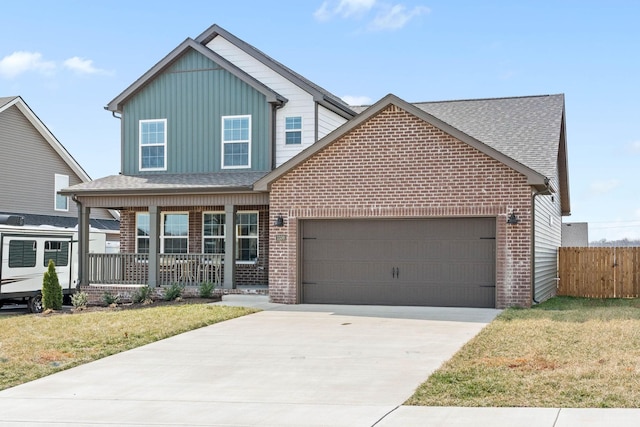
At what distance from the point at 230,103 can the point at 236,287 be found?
5.75 m

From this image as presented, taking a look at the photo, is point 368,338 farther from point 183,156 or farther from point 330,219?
point 183,156

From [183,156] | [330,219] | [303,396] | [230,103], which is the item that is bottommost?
[303,396]

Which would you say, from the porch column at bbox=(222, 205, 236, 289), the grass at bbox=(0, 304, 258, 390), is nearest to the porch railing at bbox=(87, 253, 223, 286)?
the porch column at bbox=(222, 205, 236, 289)

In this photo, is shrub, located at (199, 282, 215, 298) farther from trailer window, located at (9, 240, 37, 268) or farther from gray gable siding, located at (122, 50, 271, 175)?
trailer window, located at (9, 240, 37, 268)

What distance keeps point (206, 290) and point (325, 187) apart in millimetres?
4546

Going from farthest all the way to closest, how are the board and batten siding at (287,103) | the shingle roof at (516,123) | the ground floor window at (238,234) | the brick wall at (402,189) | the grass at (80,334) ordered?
the ground floor window at (238,234), the board and batten siding at (287,103), the shingle roof at (516,123), the brick wall at (402,189), the grass at (80,334)

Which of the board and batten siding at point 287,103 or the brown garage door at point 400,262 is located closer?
the brown garage door at point 400,262

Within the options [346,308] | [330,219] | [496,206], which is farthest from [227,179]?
[496,206]

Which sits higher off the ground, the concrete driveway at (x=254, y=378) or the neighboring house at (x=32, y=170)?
the neighboring house at (x=32, y=170)

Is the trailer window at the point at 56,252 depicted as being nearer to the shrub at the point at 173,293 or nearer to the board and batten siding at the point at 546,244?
the shrub at the point at 173,293

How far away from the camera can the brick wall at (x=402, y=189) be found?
20078mm

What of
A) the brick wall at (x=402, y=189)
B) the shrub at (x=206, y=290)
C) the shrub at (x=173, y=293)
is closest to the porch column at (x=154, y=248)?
the shrub at (x=173, y=293)

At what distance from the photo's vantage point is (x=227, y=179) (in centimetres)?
2458

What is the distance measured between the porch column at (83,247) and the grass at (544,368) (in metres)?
13.8
